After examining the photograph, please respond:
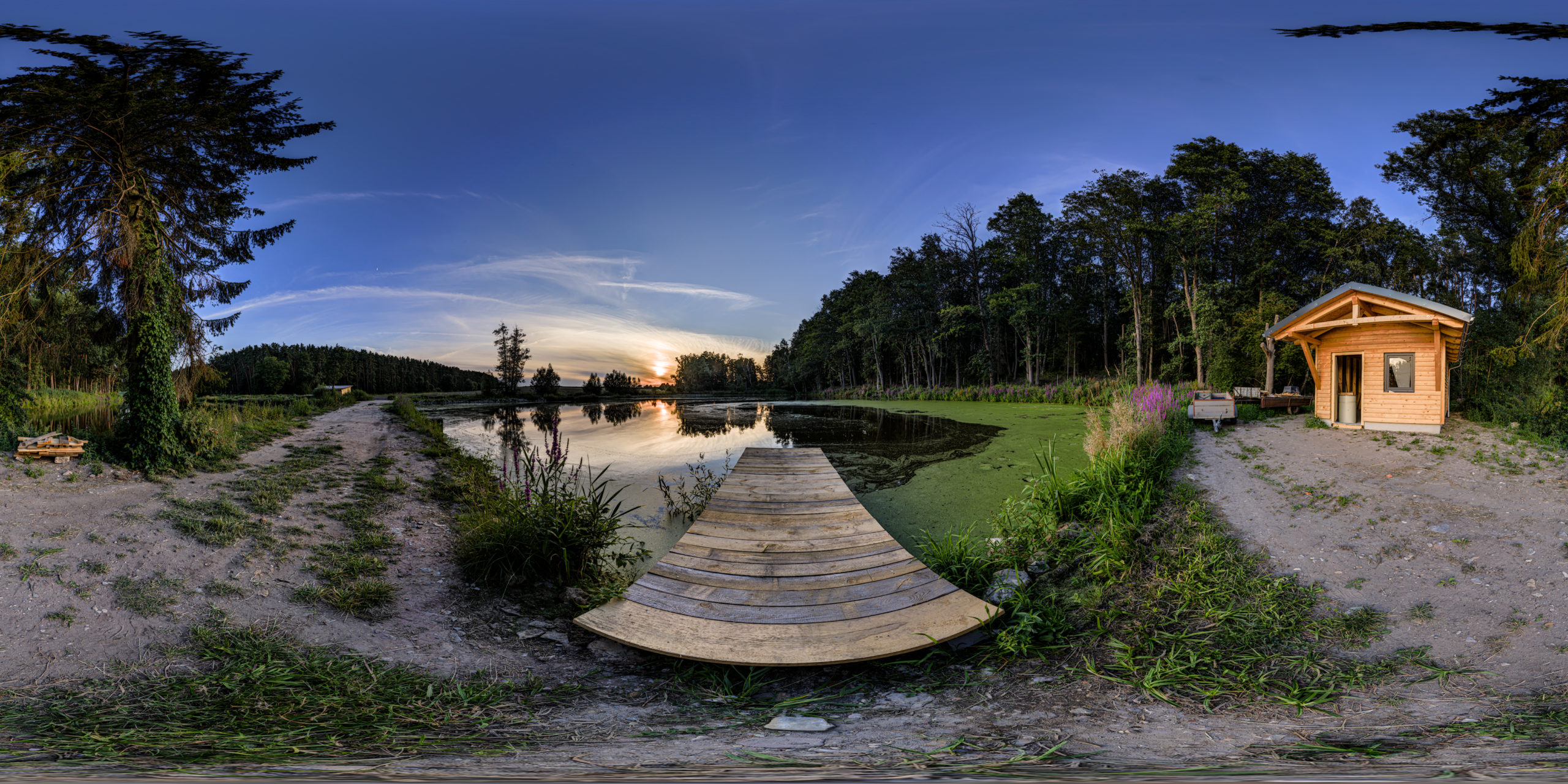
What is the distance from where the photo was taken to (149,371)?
6.29m

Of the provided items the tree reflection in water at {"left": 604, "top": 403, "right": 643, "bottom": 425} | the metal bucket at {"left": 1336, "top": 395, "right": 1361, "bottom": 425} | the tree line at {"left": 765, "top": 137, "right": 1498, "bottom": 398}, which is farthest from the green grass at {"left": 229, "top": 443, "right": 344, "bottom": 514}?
the tree line at {"left": 765, "top": 137, "right": 1498, "bottom": 398}

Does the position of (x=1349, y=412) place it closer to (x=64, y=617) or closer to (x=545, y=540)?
(x=545, y=540)

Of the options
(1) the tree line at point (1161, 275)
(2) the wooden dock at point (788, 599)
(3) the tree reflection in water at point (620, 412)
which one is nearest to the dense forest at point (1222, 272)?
(1) the tree line at point (1161, 275)

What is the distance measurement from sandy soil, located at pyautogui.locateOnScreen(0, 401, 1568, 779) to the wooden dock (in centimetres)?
21

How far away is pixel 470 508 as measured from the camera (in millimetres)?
6555

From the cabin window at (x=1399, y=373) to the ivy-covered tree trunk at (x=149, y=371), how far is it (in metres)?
18.5

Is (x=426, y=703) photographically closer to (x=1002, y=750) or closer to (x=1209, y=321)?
(x=1002, y=750)

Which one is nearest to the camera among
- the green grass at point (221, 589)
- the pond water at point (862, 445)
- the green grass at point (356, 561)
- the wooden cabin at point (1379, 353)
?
the green grass at point (221, 589)

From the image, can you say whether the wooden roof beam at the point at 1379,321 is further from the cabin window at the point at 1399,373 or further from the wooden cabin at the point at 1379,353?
the cabin window at the point at 1399,373

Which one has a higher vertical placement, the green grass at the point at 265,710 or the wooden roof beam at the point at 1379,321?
the wooden roof beam at the point at 1379,321

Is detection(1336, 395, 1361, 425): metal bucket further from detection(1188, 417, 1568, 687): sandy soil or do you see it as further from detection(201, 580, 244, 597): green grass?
detection(201, 580, 244, 597): green grass

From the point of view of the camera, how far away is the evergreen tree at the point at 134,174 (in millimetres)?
5918

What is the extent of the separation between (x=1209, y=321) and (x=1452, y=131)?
60.4 ft

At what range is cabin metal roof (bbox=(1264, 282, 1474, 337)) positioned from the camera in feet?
26.8
